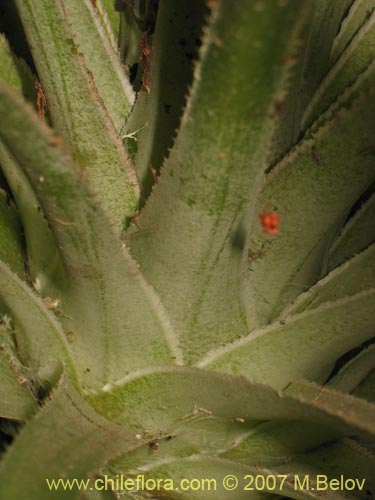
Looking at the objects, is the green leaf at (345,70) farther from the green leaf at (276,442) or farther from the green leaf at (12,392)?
the green leaf at (12,392)

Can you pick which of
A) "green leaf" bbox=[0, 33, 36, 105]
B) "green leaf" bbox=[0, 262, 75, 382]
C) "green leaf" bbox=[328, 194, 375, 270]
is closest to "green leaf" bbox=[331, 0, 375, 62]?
"green leaf" bbox=[328, 194, 375, 270]

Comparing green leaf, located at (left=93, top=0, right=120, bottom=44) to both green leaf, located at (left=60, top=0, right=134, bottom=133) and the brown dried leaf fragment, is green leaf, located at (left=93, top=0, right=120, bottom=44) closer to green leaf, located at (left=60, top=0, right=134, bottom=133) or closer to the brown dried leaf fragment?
green leaf, located at (left=60, top=0, right=134, bottom=133)

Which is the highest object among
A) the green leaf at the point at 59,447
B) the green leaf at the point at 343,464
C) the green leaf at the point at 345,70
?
the green leaf at the point at 345,70

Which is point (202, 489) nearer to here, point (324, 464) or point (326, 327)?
point (324, 464)

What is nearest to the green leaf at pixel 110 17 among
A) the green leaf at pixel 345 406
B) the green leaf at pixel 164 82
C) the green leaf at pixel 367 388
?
the green leaf at pixel 164 82

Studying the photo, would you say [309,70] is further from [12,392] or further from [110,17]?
[12,392]

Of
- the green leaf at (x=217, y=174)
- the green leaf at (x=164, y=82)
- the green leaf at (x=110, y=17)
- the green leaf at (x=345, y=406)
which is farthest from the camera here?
the green leaf at (x=110, y=17)

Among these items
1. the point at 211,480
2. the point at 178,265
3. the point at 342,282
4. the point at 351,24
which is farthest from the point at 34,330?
the point at 351,24
